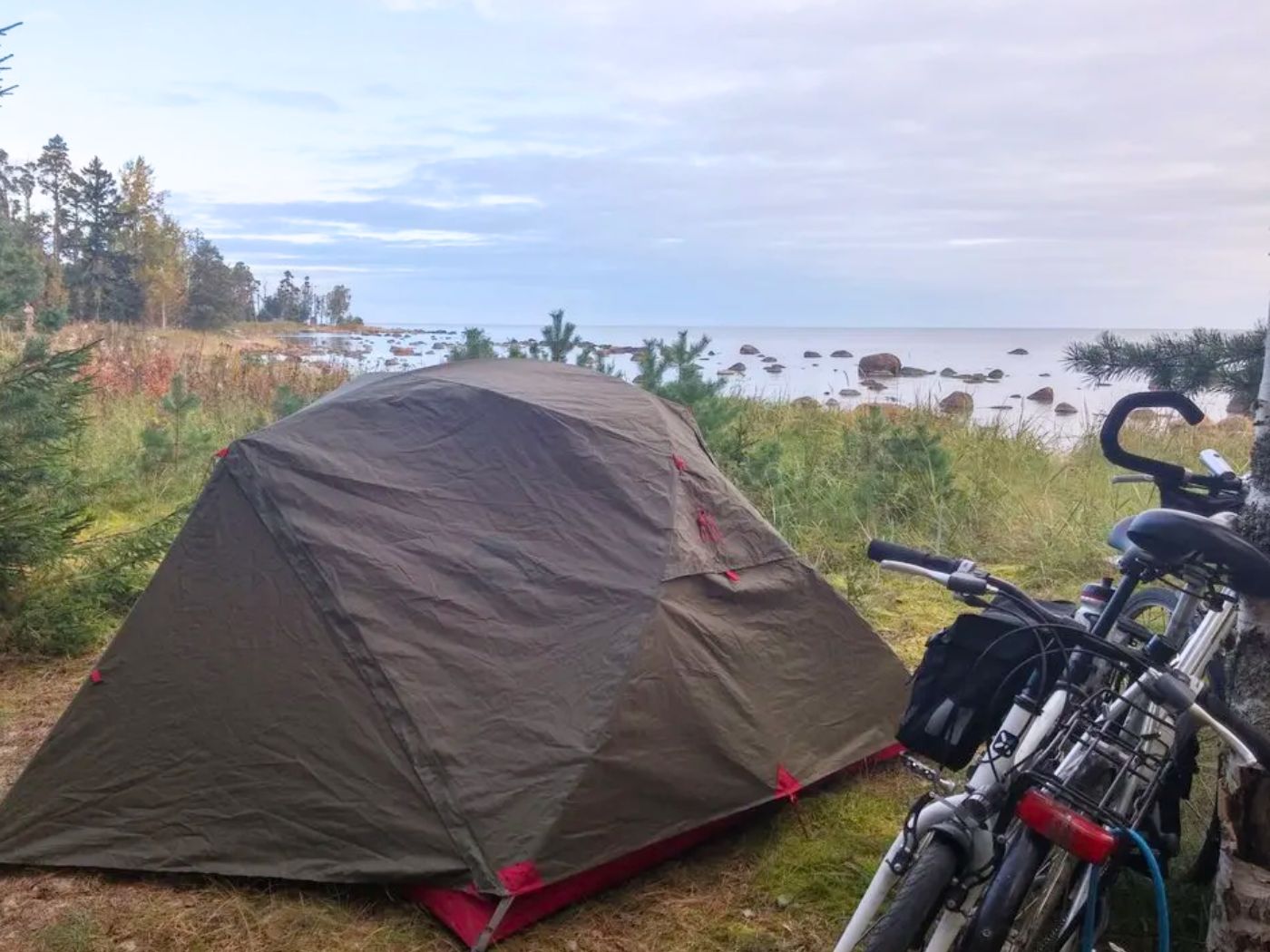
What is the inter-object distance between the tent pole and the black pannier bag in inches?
43.1

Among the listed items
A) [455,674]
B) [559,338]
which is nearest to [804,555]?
[559,338]

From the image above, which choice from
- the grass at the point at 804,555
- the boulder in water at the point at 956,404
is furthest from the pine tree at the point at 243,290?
the boulder in water at the point at 956,404

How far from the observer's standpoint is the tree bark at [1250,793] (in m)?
1.95

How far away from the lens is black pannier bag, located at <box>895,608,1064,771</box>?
1843mm

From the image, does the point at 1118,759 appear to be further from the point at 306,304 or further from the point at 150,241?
the point at 306,304

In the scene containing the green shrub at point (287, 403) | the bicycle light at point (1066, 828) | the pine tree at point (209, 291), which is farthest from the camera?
the pine tree at point (209, 291)

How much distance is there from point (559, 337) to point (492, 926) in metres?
4.67

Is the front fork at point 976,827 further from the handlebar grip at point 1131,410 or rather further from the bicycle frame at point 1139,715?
the handlebar grip at point 1131,410

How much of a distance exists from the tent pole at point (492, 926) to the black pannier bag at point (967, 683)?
43.1 inches

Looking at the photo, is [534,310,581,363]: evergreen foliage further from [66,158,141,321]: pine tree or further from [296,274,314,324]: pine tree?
[296,274,314,324]: pine tree

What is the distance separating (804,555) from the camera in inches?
221

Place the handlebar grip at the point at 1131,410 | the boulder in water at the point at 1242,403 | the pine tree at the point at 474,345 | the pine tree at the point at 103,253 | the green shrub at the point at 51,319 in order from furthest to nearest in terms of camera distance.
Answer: the pine tree at the point at 103,253 < the pine tree at the point at 474,345 < the green shrub at the point at 51,319 < the boulder in water at the point at 1242,403 < the handlebar grip at the point at 1131,410

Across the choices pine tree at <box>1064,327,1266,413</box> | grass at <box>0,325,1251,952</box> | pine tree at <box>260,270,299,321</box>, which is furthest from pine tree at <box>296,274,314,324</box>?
Result: pine tree at <box>1064,327,1266,413</box>

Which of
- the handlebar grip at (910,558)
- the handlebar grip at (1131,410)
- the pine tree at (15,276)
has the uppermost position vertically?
the pine tree at (15,276)
